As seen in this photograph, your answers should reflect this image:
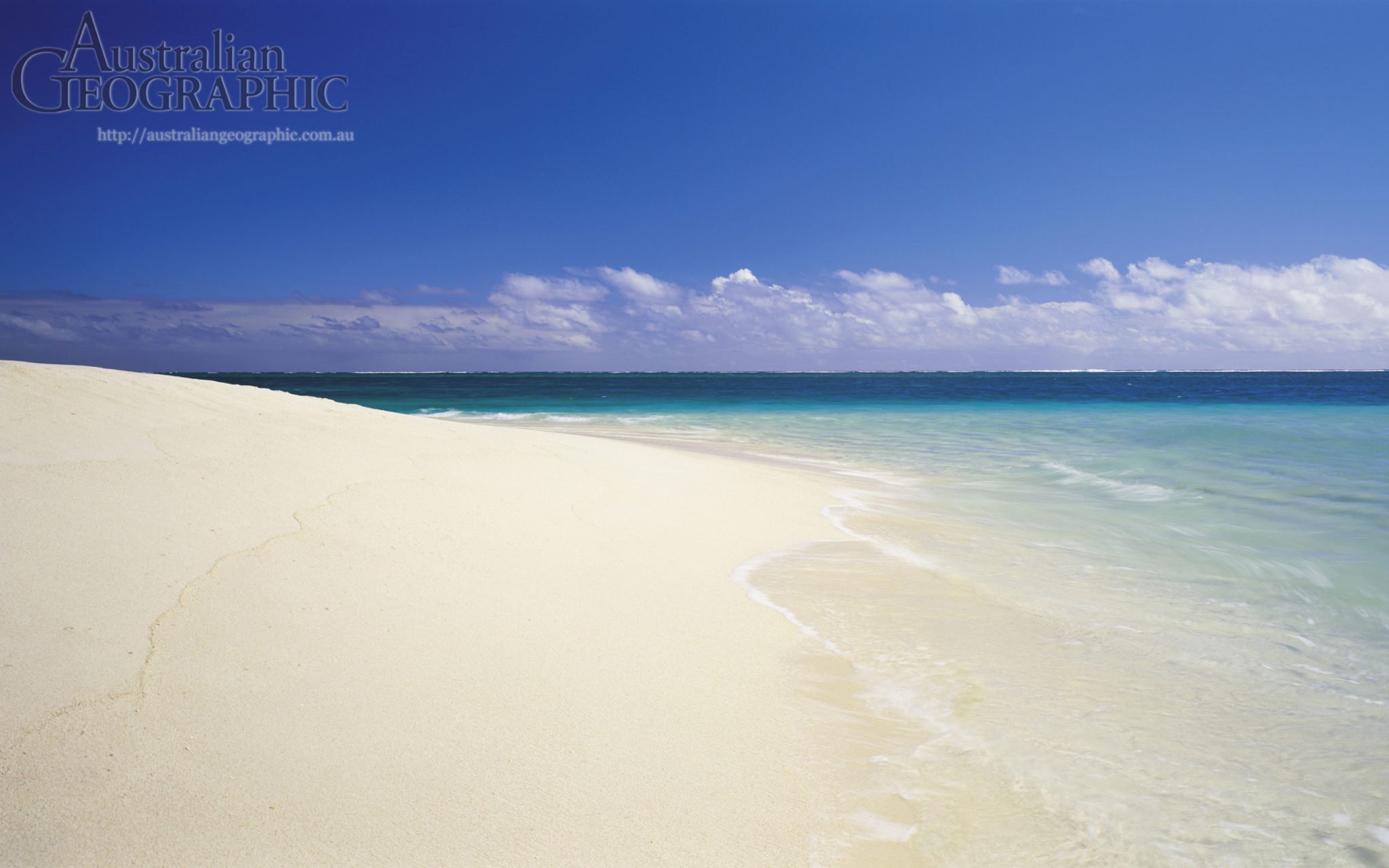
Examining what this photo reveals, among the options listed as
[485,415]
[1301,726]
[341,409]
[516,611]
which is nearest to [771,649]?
[516,611]

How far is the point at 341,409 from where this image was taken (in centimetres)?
943

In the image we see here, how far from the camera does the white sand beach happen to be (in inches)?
85.7

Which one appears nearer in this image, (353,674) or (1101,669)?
(353,674)

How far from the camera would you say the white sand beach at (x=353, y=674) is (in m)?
2.18

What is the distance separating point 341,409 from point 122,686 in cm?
747

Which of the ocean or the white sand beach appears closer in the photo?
the white sand beach

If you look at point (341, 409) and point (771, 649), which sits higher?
point (341, 409)

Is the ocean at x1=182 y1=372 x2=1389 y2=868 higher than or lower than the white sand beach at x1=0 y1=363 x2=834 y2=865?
lower

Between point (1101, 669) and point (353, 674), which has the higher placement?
point (353, 674)

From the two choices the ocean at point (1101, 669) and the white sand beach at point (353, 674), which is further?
the ocean at point (1101, 669)

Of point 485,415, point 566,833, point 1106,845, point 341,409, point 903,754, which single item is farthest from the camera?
point 485,415

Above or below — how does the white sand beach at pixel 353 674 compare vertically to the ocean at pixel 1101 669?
above

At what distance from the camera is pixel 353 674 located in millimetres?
3004

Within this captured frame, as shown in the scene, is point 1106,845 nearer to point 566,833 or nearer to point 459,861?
point 566,833
